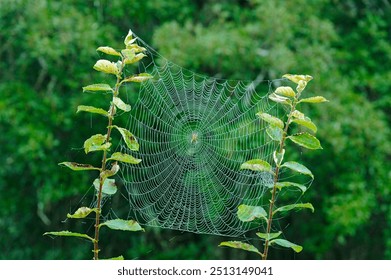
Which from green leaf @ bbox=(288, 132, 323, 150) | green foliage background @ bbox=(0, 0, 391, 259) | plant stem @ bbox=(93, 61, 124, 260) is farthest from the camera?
green foliage background @ bbox=(0, 0, 391, 259)

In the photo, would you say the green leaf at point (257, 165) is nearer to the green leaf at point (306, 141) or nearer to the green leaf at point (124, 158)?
the green leaf at point (306, 141)

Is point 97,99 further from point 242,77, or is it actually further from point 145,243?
point 145,243

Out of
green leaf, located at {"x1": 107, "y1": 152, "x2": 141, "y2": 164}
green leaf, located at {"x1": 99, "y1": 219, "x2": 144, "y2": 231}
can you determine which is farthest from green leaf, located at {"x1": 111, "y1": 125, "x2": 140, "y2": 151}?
green leaf, located at {"x1": 99, "y1": 219, "x2": 144, "y2": 231}

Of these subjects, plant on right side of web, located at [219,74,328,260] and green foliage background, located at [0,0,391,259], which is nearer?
plant on right side of web, located at [219,74,328,260]

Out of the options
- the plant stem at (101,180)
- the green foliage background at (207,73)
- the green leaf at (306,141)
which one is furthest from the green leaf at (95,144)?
the green foliage background at (207,73)

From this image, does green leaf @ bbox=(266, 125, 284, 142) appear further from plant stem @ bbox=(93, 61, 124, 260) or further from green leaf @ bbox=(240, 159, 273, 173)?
plant stem @ bbox=(93, 61, 124, 260)

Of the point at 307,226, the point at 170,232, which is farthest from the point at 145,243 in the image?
the point at 307,226
